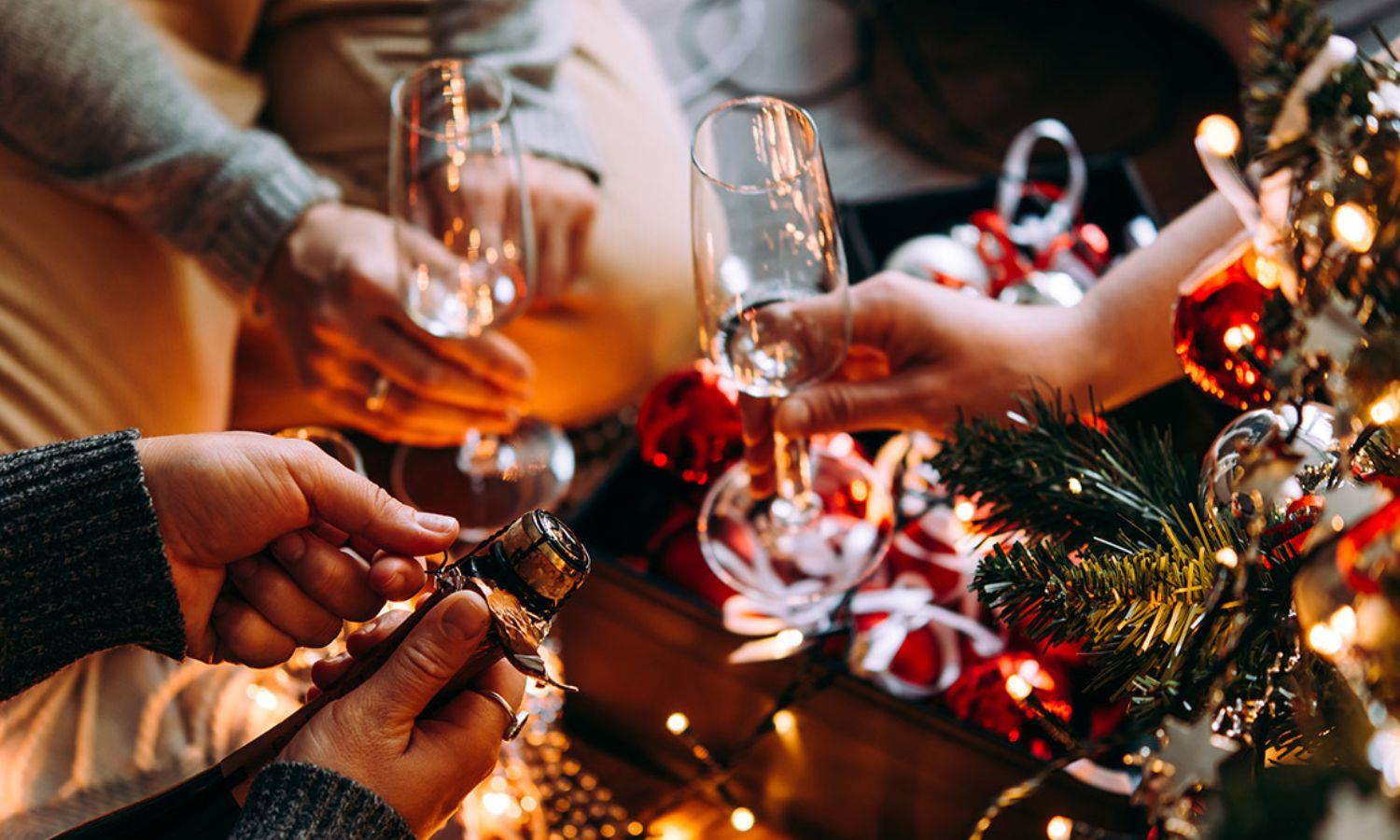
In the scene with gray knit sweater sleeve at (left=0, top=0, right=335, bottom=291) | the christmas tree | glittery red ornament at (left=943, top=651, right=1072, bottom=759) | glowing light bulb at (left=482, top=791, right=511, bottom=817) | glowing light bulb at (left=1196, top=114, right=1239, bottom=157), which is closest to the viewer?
the christmas tree

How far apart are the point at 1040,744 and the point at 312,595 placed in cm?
50

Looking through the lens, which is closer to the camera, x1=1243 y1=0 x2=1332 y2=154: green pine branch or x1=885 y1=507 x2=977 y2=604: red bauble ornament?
x1=1243 y1=0 x2=1332 y2=154: green pine branch

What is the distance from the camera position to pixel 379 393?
3.63 ft

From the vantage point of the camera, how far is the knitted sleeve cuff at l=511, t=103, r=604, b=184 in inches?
44.9

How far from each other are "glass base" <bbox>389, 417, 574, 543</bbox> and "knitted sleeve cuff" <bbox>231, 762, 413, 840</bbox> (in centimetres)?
60

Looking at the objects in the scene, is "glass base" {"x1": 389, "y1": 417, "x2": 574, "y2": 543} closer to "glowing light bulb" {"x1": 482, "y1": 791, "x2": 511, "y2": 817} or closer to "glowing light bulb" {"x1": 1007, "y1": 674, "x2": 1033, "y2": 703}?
"glowing light bulb" {"x1": 482, "y1": 791, "x2": 511, "y2": 817}

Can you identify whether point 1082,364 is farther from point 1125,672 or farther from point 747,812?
point 747,812

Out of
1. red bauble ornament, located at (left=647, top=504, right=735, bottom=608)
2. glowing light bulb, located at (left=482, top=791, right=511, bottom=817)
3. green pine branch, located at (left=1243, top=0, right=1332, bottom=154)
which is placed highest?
green pine branch, located at (left=1243, top=0, right=1332, bottom=154)

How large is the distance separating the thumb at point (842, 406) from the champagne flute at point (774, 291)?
0.05 feet

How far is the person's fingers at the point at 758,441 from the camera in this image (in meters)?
0.87

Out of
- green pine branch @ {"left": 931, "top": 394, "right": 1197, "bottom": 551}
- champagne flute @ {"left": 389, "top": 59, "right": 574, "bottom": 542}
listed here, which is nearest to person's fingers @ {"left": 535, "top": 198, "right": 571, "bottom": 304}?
champagne flute @ {"left": 389, "top": 59, "right": 574, "bottom": 542}

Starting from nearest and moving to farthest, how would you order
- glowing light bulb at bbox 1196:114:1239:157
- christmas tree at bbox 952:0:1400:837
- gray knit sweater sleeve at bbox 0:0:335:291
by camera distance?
christmas tree at bbox 952:0:1400:837 < glowing light bulb at bbox 1196:114:1239:157 < gray knit sweater sleeve at bbox 0:0:335:291

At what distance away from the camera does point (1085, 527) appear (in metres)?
0.58

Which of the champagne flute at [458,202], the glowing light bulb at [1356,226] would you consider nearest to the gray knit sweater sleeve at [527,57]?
the champagne flute at [458,202]
